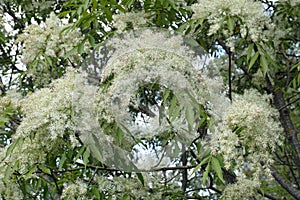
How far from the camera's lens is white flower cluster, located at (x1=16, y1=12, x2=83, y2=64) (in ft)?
13.2

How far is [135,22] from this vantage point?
12.0 feet

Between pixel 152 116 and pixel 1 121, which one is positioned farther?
pixel 1 121

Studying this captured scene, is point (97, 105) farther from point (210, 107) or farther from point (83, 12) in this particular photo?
point (83, 12)

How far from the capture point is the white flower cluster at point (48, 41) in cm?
402

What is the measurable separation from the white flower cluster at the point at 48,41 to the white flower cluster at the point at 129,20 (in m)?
0.48

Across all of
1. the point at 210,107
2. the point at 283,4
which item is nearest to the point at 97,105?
the point at 210,107

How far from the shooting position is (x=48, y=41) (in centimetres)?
405

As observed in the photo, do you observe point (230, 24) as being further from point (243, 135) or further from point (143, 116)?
point (143, 116)

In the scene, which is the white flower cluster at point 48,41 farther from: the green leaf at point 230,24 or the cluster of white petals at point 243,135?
the cluster of white petals at point 243,135

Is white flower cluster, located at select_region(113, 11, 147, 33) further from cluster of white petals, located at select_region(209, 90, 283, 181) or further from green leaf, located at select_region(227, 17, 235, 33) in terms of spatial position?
cluster of white petals, located at select_region(209, 90, 283, 181)

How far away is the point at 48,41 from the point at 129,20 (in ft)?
2.35

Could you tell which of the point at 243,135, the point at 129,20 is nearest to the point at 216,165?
the point at 243,135

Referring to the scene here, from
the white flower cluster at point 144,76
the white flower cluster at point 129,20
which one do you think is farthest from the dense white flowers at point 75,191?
the white flower cluster at point 129,20

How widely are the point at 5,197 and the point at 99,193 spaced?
67cm
